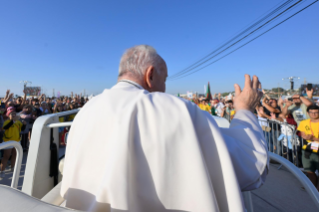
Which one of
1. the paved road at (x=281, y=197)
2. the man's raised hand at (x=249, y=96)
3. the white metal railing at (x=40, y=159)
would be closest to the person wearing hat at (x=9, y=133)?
the white metal railing at (x=40, y=159)

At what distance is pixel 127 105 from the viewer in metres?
0.88

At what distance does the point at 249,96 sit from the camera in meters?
1.12

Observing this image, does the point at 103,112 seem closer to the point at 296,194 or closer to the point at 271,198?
the point at 271,198

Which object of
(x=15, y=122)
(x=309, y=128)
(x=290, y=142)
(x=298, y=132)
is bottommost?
(x=290, y=142)

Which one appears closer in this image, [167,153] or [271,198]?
[167,153]

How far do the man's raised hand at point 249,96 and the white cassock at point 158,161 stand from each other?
0.29m

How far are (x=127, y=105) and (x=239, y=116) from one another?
676 millimetres

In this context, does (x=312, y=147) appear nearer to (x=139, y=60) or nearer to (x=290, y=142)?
(x=290, y=142)

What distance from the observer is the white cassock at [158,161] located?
0.79 m

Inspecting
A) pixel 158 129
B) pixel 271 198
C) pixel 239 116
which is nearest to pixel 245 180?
pixel 239 116

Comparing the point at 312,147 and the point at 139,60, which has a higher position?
the point at 139,60

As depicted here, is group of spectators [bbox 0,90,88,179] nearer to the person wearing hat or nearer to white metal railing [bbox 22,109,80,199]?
the person wearing hat

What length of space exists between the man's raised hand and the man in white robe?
0.73 feet

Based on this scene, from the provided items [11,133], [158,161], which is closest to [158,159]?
[158,161]
